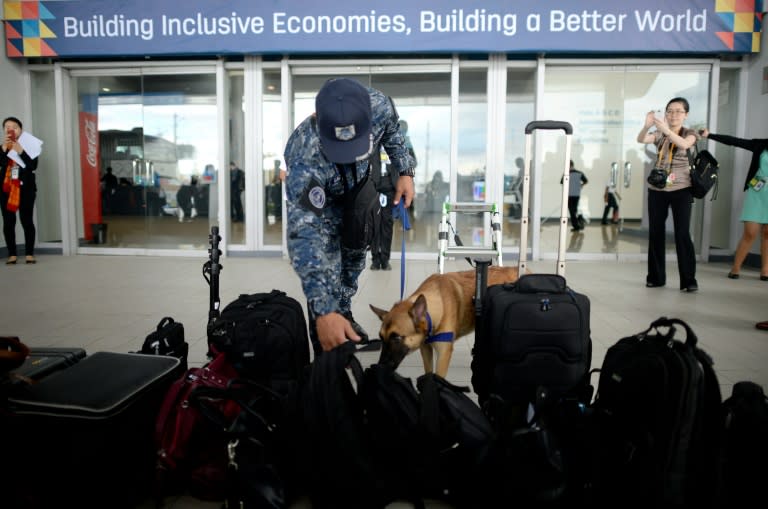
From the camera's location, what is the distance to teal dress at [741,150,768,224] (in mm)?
6297

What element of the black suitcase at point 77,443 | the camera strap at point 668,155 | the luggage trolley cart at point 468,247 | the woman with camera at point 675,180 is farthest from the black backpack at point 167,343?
the camera strap at point 668,155

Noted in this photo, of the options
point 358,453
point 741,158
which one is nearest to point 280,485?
point 358,453

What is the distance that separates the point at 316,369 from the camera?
188 centimetres

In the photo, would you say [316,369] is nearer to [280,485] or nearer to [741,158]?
[280,485]

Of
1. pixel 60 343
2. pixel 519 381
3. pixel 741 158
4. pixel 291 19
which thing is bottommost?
pixel 60 343

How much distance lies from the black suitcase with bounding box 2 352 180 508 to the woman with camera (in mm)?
5555

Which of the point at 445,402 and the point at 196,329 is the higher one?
the point at 445,402

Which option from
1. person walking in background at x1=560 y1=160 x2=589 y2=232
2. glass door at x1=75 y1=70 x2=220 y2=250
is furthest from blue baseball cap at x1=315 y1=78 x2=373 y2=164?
person walking in background at x1=560 y1=160 x2=589 y2=232

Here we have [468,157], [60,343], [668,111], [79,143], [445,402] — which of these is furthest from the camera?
[79,143]

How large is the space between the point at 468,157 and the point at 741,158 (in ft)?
13.8

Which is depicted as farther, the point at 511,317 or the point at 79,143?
the point at 79,143

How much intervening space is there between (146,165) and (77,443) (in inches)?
346

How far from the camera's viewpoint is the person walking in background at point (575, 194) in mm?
9461

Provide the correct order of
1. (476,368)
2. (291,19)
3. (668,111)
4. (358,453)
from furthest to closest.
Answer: (291,19)
(668,111)
(476,368)
(358,453)
